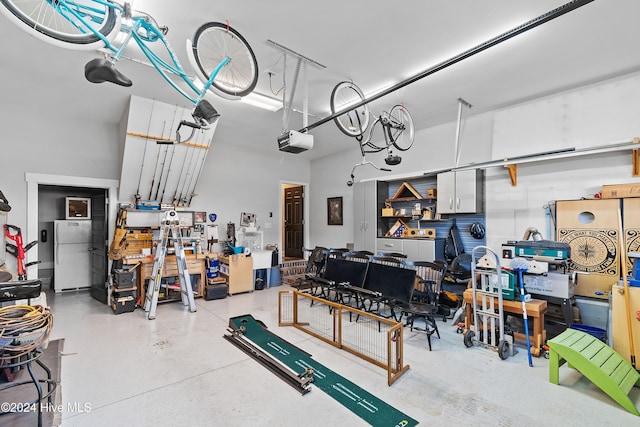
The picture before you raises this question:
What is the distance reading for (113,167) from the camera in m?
5.57

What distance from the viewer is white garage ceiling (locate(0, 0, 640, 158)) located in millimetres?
2598

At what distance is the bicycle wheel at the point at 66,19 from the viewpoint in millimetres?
1796

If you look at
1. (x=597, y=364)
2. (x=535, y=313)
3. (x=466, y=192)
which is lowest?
(x=597, y=364)

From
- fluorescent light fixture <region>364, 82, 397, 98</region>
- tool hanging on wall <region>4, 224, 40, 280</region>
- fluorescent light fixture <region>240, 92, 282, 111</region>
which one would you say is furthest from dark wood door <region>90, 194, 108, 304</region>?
fluorescent light fixture <region>364, 82, 397, 98</region>

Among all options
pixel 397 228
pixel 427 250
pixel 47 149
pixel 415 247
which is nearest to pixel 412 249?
pixel 415 247

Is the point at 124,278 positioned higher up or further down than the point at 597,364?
higher up

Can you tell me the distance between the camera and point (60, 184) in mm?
5113

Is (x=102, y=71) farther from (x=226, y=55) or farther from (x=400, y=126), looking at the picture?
(x=400, y=126)

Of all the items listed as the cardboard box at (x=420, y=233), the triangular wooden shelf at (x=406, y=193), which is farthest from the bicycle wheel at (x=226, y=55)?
the cardboard box at (x=420, y=233)

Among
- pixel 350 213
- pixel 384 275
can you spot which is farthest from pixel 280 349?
pixel 350 213

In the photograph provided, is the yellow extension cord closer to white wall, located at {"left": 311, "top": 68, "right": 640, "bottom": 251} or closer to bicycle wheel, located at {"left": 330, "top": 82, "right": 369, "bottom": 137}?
bicycle wheel, located at {"left": 330, "top": 82, "right": 369, "bottom": 137}

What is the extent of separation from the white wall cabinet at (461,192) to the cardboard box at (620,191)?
154 cm

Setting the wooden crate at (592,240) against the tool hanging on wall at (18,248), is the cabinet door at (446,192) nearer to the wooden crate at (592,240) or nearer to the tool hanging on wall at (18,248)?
the wooden crate at (592,240)

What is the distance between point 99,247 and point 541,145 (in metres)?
7.73
